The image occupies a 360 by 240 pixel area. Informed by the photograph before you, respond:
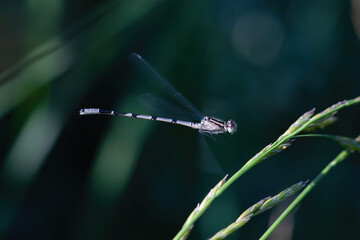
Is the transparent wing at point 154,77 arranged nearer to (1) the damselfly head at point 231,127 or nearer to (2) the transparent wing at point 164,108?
(2) the transparent wing at point 164,108

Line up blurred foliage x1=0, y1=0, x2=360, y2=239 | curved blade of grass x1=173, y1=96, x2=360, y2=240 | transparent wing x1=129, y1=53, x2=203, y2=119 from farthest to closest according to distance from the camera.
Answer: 1. blurred foliage x1=0, y1=0, x2=360, y2=239
2. transparent wing x1=129, y1=53, x2=203, y2=119
3. curved blade of grass x1=173, y1=96, x2=360, y2=240

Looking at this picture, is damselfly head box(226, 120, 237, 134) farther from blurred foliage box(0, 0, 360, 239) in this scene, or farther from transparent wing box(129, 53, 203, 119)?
blurred foliage box(0, 0, 360, 239)

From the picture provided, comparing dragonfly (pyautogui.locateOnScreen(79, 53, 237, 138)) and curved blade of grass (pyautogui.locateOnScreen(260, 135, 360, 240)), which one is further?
dragonfly (pyautogui.locateOnScreen(79, 53, 237, 138))

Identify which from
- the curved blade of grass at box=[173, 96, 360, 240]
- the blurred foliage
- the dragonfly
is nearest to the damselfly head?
the dragonfly

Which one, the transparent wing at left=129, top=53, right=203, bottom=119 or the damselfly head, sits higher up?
the transparent wing at left=129, top=53, right=203, bottom=119

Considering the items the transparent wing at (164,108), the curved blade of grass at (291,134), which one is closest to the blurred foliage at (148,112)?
the transparent wing at (164,108)

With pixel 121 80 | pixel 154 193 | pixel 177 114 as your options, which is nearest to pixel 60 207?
pixel 154 193

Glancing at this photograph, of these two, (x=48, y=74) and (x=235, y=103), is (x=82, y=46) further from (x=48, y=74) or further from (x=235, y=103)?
(x=235, y=103)
